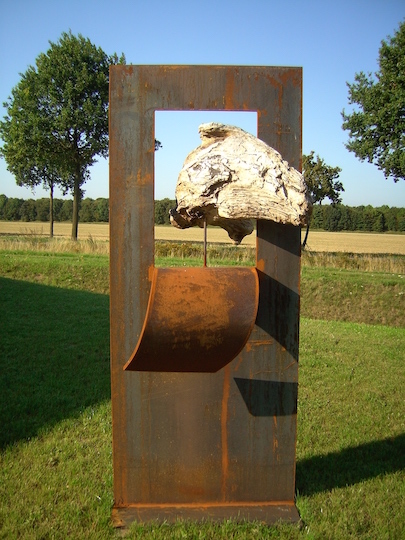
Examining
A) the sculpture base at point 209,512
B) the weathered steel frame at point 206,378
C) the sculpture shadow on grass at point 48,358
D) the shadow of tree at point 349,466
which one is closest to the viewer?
the weathered steel frame at point 206,378

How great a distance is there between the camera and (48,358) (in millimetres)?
7047

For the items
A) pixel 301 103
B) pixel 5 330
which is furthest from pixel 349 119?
pixel 301 103

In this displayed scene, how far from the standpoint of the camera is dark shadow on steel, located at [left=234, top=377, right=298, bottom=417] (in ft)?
11.1

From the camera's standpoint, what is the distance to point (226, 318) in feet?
8.96

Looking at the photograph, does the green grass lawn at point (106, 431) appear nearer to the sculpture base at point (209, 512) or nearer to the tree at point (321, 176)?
the sculpture base at point (209, 512)

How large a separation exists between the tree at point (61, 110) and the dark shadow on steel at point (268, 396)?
2373cm

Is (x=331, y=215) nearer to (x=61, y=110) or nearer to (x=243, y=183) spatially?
(x=61, y=110)

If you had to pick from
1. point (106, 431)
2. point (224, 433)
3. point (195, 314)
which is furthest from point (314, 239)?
point (195, 314)

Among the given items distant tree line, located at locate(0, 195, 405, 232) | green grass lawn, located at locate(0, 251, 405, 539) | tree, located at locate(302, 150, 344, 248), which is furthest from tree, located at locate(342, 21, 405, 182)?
distant tree line, located at locate(0, 195, 405, 232)

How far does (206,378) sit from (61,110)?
80.8 feet

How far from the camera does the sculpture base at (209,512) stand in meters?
3.32

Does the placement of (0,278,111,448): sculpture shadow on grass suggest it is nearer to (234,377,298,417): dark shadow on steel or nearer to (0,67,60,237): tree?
(234,377,298,417): dark shadow on steel

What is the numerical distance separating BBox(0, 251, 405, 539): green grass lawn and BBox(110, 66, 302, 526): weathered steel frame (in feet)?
0.69

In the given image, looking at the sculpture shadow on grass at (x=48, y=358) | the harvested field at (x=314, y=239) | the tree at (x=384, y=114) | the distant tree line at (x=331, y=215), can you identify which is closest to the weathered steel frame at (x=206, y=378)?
the sculpture shadow on grass at (x=48, y=358)
